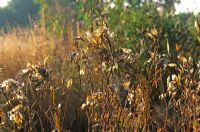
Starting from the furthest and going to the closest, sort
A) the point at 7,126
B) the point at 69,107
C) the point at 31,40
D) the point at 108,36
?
the point at 31,40 → the point at 69,107 → the point at 7,126 → the point at 108,36

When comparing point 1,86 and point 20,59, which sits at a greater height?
point 20,59

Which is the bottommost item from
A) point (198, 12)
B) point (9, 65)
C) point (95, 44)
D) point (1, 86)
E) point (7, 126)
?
point (7, 126)

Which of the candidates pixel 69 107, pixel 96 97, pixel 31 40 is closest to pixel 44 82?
pixel 96 97

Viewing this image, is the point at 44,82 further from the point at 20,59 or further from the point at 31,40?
the point at 31,40

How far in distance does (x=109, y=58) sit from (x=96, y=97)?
0.40 metres

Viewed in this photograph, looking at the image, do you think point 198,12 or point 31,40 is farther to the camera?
point 31,40

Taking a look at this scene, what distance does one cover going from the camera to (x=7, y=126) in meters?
3.46

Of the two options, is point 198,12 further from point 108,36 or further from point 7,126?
point 108,36

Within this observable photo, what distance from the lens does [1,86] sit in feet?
7.97

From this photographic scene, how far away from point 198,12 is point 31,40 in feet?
9.19

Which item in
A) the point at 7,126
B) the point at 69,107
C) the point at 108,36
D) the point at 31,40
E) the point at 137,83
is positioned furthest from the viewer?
the point at 31,40

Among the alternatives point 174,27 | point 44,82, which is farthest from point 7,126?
point 174,27

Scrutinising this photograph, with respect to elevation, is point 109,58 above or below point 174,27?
below

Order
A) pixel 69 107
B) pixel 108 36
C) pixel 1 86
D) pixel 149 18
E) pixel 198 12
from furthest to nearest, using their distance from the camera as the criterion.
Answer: pixel 149 18, pixel 198 12, pixel 69 107, pixel 1 86, pixel 108 36
